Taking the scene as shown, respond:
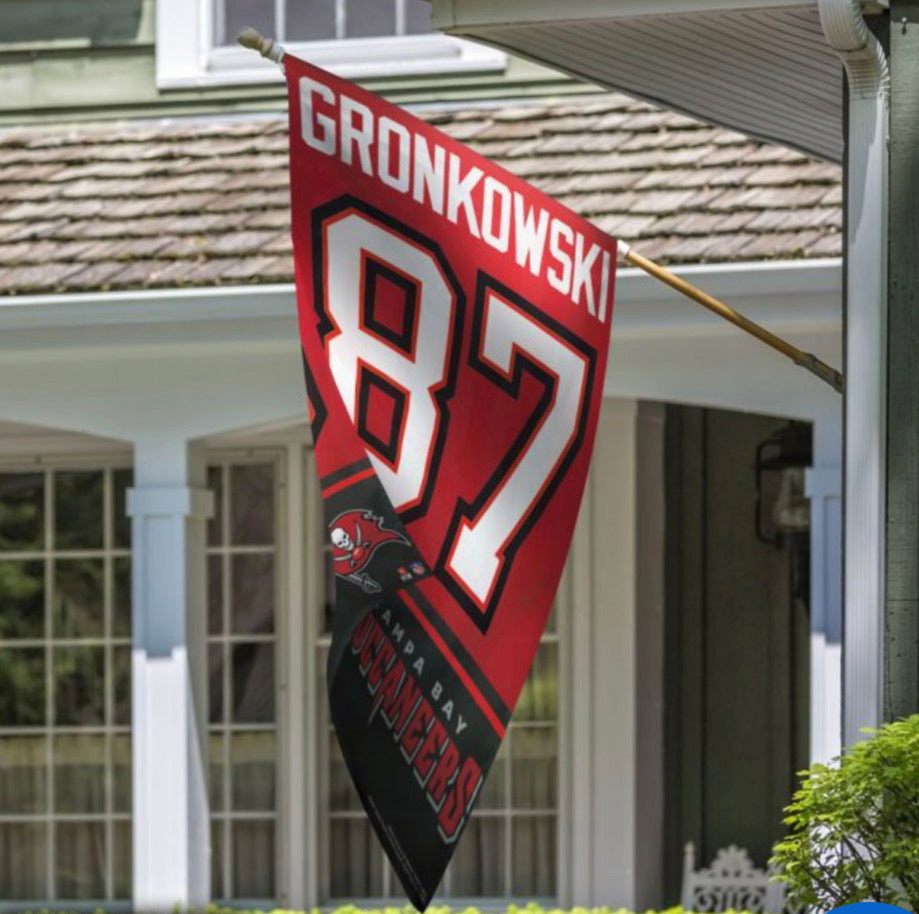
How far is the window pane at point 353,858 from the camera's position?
10.4 m

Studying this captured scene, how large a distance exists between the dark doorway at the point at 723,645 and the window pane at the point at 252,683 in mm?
1836

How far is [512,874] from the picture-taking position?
10.3m

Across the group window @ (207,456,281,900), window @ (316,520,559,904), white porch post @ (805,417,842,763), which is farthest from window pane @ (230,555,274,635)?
white porch post @ (805,417,842,763)

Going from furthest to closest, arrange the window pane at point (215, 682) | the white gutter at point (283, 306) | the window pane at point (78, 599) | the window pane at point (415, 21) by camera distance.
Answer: the window pane at point (78, 599), the window pane at point (215, 682), the window pane at point (415, 21), the white gutter at point (283, 306)

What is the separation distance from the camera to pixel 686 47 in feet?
18.6

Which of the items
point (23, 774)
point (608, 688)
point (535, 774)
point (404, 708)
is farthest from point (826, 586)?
point (23, 774)

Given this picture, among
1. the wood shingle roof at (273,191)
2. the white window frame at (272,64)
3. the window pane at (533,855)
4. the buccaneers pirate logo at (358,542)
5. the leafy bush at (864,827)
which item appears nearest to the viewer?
the leafy bush at (864,827)

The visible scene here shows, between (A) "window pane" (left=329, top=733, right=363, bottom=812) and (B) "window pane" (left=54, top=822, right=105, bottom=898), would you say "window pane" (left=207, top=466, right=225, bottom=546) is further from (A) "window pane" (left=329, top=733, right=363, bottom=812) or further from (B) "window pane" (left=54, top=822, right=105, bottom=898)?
(B) "window pane" (left=54, top=822, right=105, bottom=898)

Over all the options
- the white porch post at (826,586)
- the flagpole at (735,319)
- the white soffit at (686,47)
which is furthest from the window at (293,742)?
the flagpole at (735,319)

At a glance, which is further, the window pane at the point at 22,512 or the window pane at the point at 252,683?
the window pane at the point at 22,512

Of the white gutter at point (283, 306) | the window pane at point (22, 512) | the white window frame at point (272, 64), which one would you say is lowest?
the window pane at point (22, 512)

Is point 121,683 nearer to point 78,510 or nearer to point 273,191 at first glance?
point 78,510

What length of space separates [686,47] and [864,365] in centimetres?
103

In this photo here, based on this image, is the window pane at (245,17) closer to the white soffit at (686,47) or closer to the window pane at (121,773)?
the window pane at (121,773)
